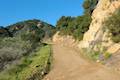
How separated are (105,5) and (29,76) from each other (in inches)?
990

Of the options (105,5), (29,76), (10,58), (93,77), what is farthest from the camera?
(105,5)

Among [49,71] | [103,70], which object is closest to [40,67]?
[49,71]

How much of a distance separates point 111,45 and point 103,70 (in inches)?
360

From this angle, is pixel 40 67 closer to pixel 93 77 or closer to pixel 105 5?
pixel 93 77

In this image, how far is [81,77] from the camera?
20547 mm

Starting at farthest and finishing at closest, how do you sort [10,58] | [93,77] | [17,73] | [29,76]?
[10,58]
[17,73]
[29,76]
[93,77]

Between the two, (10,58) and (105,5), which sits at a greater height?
(105,5)

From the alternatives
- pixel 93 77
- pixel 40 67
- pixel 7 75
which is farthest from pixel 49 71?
pixel 93 77

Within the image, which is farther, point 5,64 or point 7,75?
point 5,64

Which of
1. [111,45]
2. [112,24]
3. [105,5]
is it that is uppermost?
[105,5]

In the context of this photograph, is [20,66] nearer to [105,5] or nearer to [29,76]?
[29,76]

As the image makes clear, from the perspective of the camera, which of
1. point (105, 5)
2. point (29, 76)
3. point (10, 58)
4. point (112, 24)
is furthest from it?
point (105, 5)

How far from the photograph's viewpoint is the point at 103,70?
22188 millimetres

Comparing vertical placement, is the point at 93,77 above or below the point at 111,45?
below
